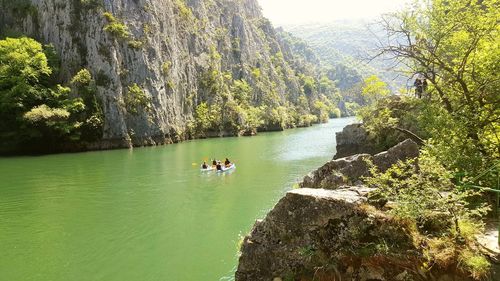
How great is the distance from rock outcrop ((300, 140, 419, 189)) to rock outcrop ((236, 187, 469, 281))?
366 cm

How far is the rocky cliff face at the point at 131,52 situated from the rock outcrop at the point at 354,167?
4735 centimetres

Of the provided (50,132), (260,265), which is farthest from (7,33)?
(260,265)

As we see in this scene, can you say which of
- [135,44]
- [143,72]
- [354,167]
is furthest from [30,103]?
[354,167]

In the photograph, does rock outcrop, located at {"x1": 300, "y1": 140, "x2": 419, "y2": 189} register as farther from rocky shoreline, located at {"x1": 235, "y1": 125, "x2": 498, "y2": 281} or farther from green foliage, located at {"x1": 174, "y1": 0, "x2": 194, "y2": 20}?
green foliage, located at {"x1": 174, "y1": 0, "x2": 194, "y2": 20}

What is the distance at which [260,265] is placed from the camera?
7766 millimetres

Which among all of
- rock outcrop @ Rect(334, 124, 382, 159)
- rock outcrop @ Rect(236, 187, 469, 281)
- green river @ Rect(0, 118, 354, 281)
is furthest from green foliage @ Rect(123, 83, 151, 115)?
rock outcrop @ Rect(236, 187, 469, 281)

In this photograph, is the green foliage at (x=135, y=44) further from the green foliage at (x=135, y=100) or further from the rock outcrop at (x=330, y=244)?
the rock outcrop at (x=330, y=244)

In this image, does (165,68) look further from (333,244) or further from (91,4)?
(333,244)

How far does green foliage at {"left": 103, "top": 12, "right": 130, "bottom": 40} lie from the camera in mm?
57219

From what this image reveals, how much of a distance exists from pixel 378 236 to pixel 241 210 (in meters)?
13.3

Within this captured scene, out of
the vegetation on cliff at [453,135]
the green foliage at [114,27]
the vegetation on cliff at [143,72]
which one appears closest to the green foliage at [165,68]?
the vegetation on cliff at [143,72]

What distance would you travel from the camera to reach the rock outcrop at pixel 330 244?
6.56 metres

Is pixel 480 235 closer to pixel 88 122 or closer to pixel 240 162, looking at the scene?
pixel 240 162

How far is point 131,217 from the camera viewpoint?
1873 cm
